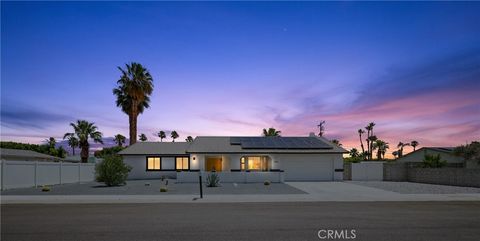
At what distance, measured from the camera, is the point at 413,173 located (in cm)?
3192

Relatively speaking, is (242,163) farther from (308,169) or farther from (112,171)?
(112,171)

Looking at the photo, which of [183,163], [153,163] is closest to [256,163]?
[183,163]

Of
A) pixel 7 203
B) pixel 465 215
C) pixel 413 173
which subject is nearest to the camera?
pixel 465 215

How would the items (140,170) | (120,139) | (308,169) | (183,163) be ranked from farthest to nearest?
(120,139)
(183,163)
(140,170)
(308,169)

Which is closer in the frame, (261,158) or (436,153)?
(261,158)

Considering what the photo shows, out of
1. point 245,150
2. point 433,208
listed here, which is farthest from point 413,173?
point 433,208

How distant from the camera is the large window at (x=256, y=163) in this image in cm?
3441

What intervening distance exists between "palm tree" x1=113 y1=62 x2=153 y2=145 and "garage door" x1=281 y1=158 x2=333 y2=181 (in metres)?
21.8

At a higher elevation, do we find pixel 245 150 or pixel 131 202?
pixel 245 150

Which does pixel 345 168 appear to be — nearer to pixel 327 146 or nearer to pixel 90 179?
pixel 327 146

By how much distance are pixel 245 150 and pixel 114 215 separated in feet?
68.8

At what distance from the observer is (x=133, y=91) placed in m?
44.4

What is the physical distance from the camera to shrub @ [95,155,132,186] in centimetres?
2625

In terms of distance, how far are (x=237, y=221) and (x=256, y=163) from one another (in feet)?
77.9
